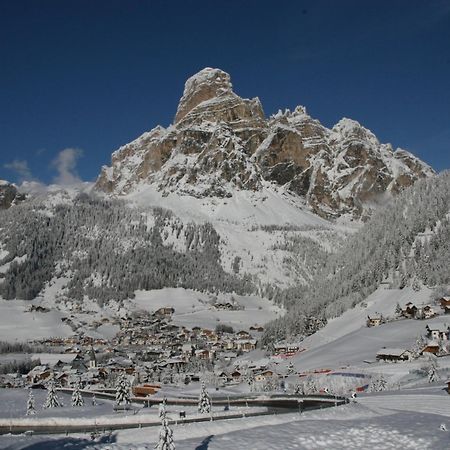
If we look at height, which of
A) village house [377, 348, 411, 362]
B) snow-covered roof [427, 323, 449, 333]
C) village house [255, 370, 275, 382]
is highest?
snow-covered roof [427, 323, 449, 333]

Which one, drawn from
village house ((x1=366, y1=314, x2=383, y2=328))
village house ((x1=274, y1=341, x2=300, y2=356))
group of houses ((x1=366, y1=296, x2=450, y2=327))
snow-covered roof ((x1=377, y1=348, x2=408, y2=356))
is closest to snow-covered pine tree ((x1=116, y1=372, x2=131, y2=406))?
snow-covered roof ((x1=377, y1=348, x2=408, y2=356))

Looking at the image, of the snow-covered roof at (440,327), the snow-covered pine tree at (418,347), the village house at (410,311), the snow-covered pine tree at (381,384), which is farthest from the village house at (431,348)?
the village house at (410,311)

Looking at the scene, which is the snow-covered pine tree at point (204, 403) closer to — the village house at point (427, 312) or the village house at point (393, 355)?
the village house at point (393, 355)

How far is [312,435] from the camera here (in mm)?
45281

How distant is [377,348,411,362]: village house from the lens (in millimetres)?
110956

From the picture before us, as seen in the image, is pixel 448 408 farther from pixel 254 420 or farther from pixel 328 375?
pixel 328 375

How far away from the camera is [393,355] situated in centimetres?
11175

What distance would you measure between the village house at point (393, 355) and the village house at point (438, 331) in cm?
1047

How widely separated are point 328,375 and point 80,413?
5377 cm

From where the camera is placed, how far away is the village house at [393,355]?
11096cm

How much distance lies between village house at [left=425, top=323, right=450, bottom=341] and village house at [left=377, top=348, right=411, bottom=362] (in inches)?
412

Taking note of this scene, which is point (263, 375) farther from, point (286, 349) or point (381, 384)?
point (381, 384)

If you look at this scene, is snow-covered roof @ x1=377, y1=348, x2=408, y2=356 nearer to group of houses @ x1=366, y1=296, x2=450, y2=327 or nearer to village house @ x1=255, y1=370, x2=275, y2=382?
village house @ x1=255, y1=370, x2=275, y2=382

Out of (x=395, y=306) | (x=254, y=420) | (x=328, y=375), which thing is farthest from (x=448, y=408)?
(x=395, y=306)
